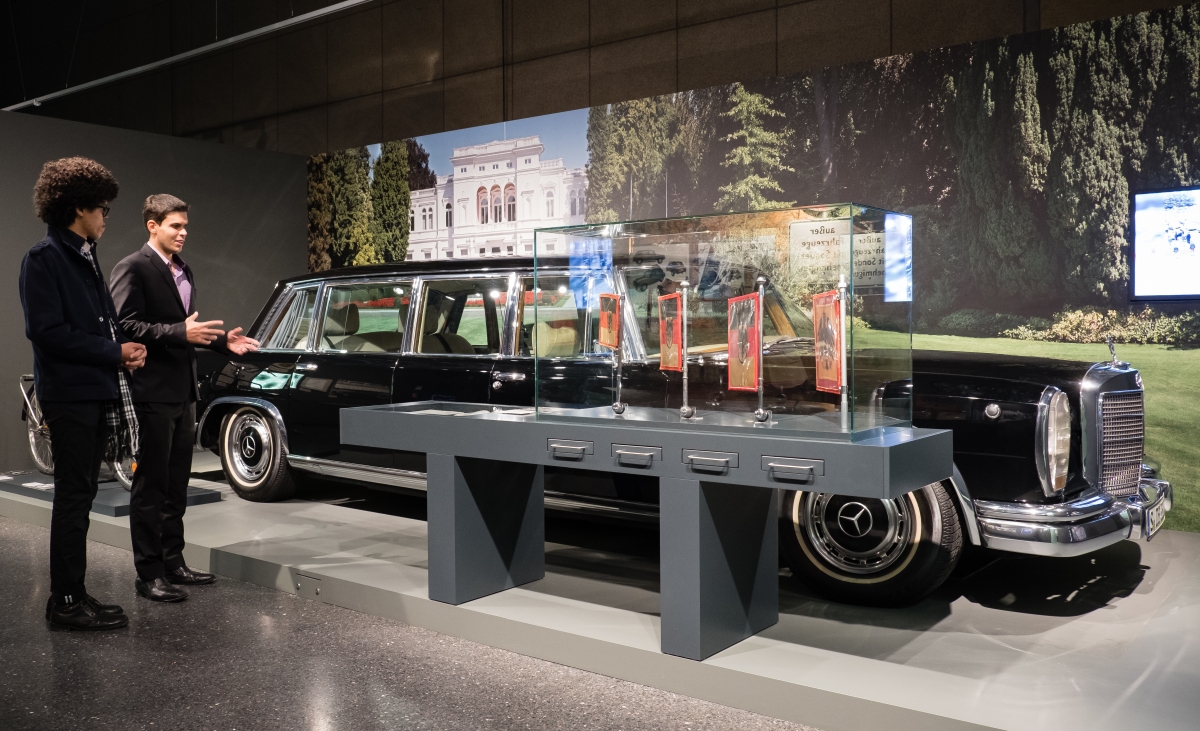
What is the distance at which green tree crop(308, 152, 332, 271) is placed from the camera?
11281 millimetres

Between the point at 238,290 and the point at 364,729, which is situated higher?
the point at 238,290

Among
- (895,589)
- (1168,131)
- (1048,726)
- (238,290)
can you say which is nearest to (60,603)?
(895,589)

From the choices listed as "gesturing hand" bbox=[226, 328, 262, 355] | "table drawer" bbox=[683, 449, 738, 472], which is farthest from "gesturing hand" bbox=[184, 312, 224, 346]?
"table drawer" bbox=[683, 449, 738, 472]

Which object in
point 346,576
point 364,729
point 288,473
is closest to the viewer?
point 364,729

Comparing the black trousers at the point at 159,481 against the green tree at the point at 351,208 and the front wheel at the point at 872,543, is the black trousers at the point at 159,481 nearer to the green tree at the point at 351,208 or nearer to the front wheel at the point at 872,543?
the front wheel at the point at 872,543

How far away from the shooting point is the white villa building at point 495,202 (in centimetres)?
906

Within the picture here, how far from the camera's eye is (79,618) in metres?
4.04

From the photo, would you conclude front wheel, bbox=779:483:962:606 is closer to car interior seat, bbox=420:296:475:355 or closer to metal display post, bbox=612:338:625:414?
metal display post, bbox=612:338:625:414

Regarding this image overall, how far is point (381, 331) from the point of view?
6.01m

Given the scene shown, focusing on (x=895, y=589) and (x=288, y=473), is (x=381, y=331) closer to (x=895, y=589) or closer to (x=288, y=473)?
(x=288, y=473)

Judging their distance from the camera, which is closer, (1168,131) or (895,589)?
(895,589)

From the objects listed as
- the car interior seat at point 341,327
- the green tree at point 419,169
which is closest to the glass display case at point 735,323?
the car interior seat at point 341,327

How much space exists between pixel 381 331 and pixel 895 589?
11.4 feet

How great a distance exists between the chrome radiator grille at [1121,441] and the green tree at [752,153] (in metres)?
3.70
